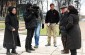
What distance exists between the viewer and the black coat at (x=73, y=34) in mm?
9586

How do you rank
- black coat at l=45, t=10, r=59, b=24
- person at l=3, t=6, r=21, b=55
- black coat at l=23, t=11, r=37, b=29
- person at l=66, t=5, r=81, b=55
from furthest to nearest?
black coat at l=45, t=10, r=59, b=24 < black coat at l=23, t=11, r=37, b=29 < person at l=3, t=6, r=21, b=55 < person at l=66, t=5, r=81, b=55

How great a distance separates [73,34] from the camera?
968 cm

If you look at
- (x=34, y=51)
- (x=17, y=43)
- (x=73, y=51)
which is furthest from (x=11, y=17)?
(x=73, y=51)

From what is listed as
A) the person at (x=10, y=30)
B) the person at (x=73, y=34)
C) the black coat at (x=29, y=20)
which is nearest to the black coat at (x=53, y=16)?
the black coat at (x=29, y=20)

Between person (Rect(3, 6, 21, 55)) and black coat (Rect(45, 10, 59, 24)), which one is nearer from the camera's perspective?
person (Rect(3, 6, 21, 55))

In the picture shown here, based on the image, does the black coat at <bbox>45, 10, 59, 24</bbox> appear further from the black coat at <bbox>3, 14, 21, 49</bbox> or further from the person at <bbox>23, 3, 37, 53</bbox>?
the black coat at <bbox>3, 14, 21, 49</bbox>

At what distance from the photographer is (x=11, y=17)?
11523 millimetres

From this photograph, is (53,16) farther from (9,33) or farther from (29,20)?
(9,33)

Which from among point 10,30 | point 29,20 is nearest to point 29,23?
point 29,20

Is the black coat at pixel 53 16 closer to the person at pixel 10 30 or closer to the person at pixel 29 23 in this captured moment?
the person at pixel 29 23

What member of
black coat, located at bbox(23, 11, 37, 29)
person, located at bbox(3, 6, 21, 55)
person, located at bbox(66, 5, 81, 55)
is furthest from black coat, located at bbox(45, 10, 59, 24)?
person, located at bbox(66, 5, 81, 55)

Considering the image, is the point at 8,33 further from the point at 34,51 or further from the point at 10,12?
the point at 34,51

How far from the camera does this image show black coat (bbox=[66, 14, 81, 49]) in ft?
31.4

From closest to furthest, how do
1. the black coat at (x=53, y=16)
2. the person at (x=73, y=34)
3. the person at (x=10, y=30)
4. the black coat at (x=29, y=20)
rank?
the person at (x=73, y=34) → the person at (x=10, y=30) → the black coat at (x=29, y=20) → the black coat at (x=53, y=16)
